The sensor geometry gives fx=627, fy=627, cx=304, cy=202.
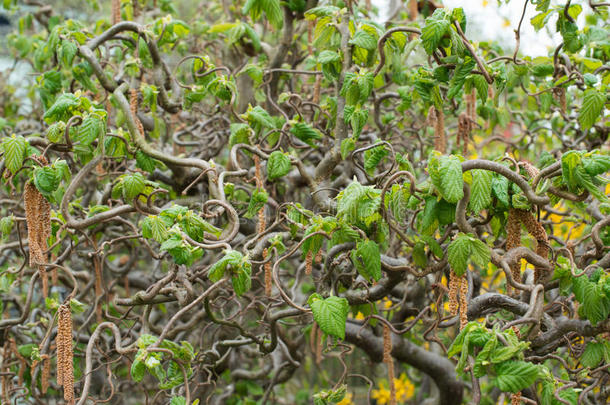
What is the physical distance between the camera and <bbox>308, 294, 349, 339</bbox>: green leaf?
5.68 ft

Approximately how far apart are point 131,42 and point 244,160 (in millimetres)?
842

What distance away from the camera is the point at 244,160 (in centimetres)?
317

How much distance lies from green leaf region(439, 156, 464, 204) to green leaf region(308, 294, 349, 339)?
0.45 meters

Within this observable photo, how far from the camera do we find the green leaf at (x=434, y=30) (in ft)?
5.96

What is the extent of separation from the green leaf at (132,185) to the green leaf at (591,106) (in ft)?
4.96

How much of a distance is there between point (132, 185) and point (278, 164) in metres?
0.51

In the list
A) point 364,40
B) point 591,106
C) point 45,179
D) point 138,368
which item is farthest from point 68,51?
point 591,106

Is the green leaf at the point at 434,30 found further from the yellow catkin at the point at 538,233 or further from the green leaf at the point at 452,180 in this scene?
the yellow catkin at the point at 538,233

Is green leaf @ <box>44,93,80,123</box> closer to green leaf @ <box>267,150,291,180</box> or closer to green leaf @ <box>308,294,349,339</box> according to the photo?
green leaf @ <box>267,150,291,180</box>

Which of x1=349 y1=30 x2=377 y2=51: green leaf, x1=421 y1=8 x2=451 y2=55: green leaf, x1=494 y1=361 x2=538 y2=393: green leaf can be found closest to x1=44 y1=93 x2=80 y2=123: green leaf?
x1=349 y1=30 x2=377 y2=51: green leaf

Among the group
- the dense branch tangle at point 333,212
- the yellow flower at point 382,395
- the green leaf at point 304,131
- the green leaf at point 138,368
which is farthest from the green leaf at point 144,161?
the yellow flower at point 382,395

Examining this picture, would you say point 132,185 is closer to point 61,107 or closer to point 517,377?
point 61,107

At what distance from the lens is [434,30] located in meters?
1.82

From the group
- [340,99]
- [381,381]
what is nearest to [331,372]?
[381,381]
